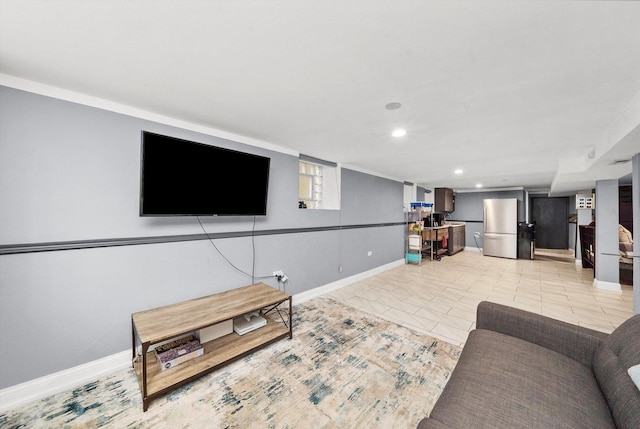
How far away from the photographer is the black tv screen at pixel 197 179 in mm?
2020

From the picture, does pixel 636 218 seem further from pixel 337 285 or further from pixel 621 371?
pixel 337 285

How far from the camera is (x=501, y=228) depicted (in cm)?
709

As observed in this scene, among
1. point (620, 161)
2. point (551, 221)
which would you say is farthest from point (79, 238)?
Result: point (551, 221)

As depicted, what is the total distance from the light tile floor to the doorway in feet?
8.90

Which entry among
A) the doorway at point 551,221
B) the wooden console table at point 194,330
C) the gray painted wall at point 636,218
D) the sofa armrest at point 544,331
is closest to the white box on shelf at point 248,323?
the wooden console table at point 194,330

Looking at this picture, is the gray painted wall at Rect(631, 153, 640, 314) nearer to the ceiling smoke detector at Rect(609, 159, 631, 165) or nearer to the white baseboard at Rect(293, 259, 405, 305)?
the ceiling smoke detector at Rect(609, 159, 631, 165)

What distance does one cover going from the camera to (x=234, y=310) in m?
2.16

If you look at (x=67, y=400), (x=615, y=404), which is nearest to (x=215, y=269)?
(x=67, y=400)

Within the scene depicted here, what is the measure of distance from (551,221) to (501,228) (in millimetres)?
2804

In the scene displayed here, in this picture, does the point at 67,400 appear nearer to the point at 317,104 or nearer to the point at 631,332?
the point at 317,104

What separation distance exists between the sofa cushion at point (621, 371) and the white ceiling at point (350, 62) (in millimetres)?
1499

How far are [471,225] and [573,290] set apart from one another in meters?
4.51

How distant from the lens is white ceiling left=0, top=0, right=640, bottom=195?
107 cm

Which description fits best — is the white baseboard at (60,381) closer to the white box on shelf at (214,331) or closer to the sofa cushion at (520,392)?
the white box on shelf at (214,331)
